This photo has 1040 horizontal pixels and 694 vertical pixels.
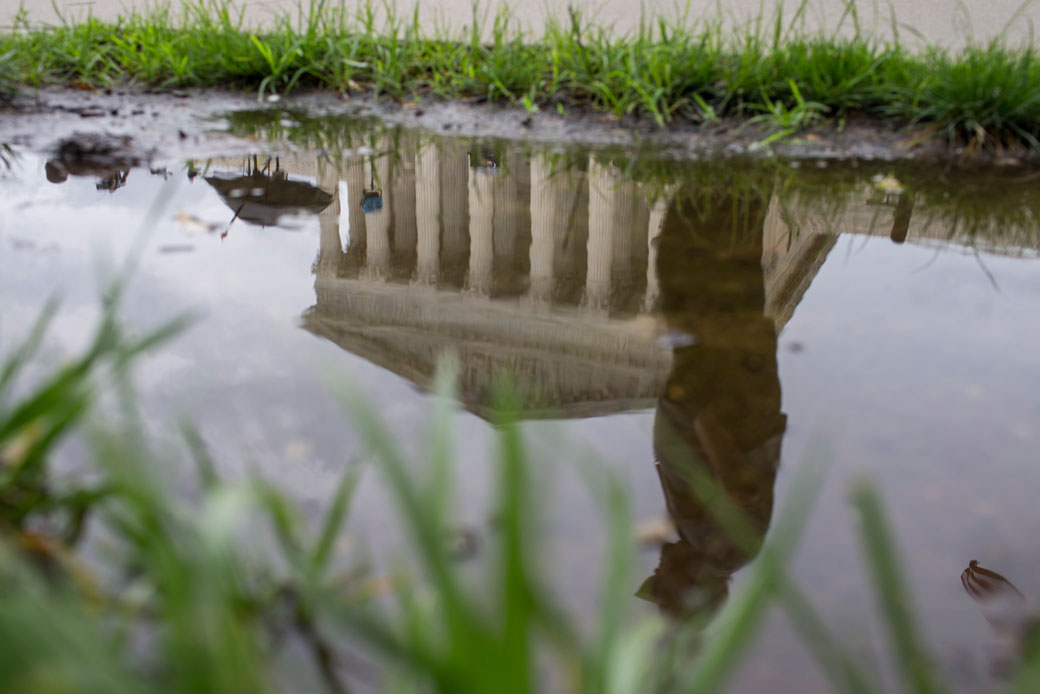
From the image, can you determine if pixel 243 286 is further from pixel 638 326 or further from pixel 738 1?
pixel 738 1

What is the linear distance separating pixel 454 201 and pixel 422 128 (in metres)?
1.55

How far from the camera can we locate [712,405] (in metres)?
1.75

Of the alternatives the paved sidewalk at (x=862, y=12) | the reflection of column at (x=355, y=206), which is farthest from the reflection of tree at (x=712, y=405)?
the paved sidewalk at (x=862, y=12)

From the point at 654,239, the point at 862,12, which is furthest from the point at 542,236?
the point at 862,12

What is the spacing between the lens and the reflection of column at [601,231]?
2504 mm

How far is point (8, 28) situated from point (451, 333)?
18.3 feet

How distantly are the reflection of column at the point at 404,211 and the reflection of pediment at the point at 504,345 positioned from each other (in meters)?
0.22

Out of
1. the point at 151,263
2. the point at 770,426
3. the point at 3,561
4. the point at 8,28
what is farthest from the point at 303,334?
the point at 8,28

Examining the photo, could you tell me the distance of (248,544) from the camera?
1.21 meters

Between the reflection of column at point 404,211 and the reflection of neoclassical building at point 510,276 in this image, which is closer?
the reflection of neoclassical building at point 510,276

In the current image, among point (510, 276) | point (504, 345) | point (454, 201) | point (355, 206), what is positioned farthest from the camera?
point (454, 201)

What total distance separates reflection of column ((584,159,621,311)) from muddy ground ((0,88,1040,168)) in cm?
64

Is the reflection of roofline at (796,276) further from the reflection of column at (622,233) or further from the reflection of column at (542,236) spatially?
the reflection of column at (542,236)

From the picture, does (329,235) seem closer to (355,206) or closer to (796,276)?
(355,206)
